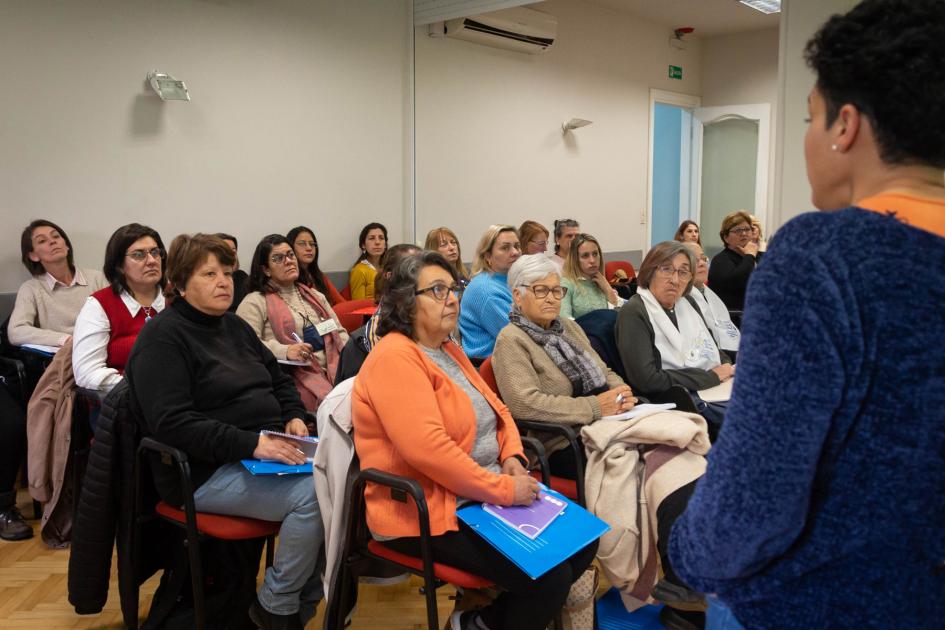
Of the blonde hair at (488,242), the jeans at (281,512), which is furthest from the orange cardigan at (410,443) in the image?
the blonde hair at (488,242)

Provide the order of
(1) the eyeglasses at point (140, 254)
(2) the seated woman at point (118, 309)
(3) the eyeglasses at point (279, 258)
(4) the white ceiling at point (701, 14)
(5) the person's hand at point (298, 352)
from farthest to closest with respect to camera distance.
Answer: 1. (4) the white ceiling at point (701, 14)
2. (3) the eyeglasses at point (279, 258)
3. (5) the person's hand at point (298, 352)
4. (1) the eyeglasses at point (140, 254)
5. (2) the seated woman at point (118, 309)

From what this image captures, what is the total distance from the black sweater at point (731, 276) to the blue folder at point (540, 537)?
3270mm

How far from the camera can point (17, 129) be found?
4066mm

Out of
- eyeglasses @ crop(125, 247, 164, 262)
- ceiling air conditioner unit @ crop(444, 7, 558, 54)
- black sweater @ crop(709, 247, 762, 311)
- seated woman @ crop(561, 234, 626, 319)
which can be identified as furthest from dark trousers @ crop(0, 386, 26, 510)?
ceiling air conditioner unit @ crop(444, 7, 558, 54)

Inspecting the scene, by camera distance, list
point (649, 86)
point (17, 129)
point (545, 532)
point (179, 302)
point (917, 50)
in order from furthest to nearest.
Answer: point (649, 86) < point (17, 129) < point (179, 302) < point (545, 532) < point (917, 50)

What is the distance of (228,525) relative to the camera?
220 centimetres

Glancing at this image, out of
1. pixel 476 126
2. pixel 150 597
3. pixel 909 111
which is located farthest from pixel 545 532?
pixel 476 126

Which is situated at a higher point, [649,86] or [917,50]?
[649,86]

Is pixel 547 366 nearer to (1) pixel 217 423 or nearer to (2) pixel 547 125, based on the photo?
(1) pixel 217 423

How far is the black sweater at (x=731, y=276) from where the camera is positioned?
16.1ft

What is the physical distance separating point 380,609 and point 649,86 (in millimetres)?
6846

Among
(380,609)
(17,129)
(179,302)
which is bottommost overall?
(380,609)

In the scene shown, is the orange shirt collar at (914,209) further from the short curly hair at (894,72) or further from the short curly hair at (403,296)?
the short curly hair at (403,296)

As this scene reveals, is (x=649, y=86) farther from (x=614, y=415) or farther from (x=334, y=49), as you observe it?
(x=614, y=415)
